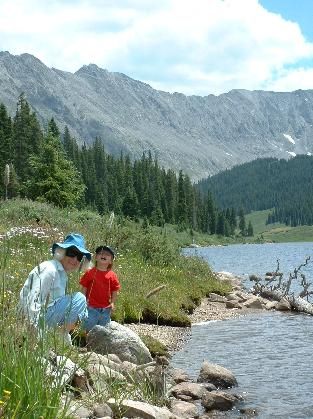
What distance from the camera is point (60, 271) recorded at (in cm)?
746

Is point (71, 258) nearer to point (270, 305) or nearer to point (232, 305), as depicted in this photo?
point (232, 305)

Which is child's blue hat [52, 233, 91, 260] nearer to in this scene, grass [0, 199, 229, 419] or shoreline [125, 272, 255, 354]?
grass [0, 199, 229, 419]

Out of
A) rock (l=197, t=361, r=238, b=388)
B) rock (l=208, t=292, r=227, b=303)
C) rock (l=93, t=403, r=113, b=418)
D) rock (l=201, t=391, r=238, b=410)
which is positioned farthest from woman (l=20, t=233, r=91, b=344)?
rock (l=208, t=292, r=227, b=303)

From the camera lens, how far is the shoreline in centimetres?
1379

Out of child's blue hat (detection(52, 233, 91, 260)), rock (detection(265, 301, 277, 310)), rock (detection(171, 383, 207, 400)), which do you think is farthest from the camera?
rock (detection(265, 301, 277, 310))

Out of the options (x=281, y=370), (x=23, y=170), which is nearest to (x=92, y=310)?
(x=281, y=370)

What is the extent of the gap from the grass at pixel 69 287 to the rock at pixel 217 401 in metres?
1.75

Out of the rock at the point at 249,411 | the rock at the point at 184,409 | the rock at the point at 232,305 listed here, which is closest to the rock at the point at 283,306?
the rock at the point at 232,305

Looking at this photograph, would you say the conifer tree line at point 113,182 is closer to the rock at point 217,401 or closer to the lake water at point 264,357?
the lake water at point 264,357

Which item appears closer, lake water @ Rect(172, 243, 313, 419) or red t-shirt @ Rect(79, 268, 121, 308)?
lake water @ Rect(172, 243, 313, 419)

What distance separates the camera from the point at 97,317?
10648mm

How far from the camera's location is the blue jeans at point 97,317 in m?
10.4

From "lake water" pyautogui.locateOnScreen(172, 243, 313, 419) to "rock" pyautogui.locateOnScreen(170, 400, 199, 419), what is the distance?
2.06 ft

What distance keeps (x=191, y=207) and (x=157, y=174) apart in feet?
40.0
